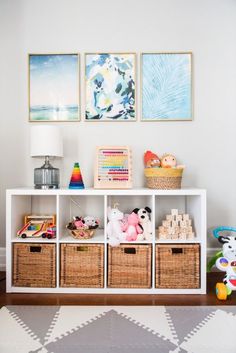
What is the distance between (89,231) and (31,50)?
155 cm

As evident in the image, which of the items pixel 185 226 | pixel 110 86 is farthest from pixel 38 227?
pixel 110 86

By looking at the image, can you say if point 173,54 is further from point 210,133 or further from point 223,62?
point 210,133

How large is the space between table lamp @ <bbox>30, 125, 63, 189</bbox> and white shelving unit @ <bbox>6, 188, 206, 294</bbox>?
0.13 meters

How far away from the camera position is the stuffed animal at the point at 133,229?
70.8 inches

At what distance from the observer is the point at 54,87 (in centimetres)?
221

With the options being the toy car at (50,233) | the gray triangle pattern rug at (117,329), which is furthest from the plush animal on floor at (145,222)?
the toy car at (50,233)

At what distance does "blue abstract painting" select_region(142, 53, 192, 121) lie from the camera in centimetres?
219

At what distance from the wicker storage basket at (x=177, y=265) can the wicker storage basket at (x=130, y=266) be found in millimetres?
73

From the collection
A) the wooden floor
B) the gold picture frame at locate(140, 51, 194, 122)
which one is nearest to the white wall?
the gold picture frame at locate(140, 51, 194, 122)

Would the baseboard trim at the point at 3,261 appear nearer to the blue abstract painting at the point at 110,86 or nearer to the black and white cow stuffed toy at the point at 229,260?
the blue abstract painting at the point at 110,86

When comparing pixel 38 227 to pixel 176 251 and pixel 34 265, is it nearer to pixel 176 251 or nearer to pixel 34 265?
pixel 34 265

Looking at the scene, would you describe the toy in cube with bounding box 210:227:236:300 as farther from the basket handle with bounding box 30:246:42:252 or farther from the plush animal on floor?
the basket handle with bounding box 30:246:42:252

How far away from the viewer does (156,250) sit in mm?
1792

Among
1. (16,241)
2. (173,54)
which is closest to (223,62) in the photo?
(173,54)
